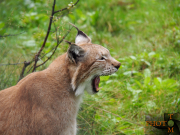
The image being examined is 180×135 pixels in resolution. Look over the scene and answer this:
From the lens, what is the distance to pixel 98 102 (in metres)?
4.74

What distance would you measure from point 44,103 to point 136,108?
90.1 inches

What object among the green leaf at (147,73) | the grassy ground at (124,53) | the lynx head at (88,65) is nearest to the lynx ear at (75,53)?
the lynx head at (88,65)

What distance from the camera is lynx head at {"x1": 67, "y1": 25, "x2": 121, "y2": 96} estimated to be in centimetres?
323

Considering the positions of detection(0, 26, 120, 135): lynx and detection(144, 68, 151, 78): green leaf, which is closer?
detection(0, 26, 120, 135): lynx

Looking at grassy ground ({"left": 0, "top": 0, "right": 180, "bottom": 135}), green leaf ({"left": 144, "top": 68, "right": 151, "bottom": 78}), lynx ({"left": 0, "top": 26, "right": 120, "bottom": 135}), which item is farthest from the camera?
green leaf ({"left": 144, "top": 68, "right": 151, "bottom": 78})

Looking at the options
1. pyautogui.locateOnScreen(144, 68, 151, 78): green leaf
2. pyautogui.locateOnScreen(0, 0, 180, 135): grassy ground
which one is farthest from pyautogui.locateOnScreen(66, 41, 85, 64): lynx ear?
pyautogui.locateOnScreen(144, 68, 151, 78): green leaf

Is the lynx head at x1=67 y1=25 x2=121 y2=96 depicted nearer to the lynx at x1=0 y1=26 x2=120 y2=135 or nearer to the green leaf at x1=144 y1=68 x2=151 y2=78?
the lynx at x1=0 y1=26 x2=120 y2=135

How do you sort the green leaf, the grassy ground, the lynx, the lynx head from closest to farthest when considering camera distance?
the lynx → the lynx head → the grassy ground → the green leaf

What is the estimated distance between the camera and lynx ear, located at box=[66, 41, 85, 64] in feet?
10.2

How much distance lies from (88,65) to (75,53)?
277 mm

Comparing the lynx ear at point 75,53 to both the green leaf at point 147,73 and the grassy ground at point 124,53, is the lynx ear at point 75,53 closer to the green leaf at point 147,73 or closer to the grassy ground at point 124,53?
the grassy ground at point 124,53

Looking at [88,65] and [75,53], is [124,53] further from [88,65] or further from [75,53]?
[75,53]

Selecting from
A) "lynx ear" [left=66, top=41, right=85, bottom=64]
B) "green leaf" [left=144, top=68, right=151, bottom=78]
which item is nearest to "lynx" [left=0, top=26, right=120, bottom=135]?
"lynx ear" [left=66, top=41, right=85, bottom=64]

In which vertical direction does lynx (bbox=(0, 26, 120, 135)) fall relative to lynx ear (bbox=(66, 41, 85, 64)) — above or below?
below
